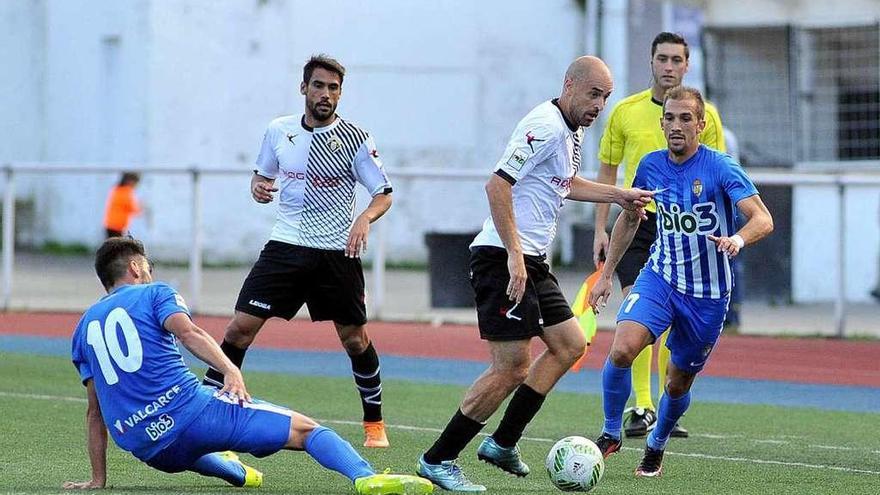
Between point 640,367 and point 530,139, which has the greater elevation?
point 530,139

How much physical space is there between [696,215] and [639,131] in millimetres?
1998

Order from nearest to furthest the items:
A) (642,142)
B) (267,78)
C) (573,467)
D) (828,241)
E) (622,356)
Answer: (573,467), (622,356), (642,142), (828,241), (267,78)

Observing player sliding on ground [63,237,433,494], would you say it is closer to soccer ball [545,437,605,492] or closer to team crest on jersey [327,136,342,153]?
soccer ball [545,437,605,492]

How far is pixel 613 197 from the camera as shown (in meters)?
8.26

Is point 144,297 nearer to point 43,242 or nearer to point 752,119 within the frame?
point 752,119

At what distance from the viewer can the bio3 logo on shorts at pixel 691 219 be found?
8672 millimetres

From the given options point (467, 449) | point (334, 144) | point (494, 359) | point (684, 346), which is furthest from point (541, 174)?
point (467, 449)

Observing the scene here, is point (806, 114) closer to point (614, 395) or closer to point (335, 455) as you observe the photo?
point (614, 395)

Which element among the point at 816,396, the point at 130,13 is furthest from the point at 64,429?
the point at 130,13

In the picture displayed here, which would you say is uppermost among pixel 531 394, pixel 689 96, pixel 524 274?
pixel 689 96

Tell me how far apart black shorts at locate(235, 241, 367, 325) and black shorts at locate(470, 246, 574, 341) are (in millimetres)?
1777

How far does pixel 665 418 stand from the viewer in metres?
8.80

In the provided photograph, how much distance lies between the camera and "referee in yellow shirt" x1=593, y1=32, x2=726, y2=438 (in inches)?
411

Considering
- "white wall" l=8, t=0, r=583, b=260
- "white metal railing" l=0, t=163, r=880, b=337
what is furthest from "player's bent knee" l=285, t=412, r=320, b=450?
"white wall" l=8, t=0, r=583, b=260
